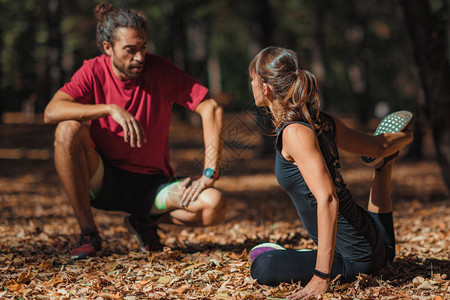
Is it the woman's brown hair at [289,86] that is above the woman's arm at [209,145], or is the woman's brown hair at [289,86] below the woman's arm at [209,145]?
above

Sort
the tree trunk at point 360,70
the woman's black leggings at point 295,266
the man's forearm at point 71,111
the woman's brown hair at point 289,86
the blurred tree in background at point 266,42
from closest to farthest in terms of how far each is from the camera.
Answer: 1. the woman's brown hair at point 289,86
2. the woman's black leggings at point 295,266
3. the man's forearm at point 71,111
4. the blurred tree in background at point 266,42
5. the tree trunk at point 360,70

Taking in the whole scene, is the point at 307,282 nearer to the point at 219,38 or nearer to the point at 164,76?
the point at 164,76

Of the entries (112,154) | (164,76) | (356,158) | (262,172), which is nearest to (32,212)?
(112,154)

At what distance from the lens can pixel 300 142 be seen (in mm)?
2418

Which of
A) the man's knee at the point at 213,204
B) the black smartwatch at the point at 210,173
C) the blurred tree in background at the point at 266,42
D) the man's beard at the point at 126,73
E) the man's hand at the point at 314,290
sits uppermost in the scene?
the blurred tree in background at the point at 266,42

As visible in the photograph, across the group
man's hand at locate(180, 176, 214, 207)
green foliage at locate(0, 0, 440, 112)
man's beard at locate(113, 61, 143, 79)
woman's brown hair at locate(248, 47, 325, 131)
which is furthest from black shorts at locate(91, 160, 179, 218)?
green foliage at locate(0, 0, 440, 112)

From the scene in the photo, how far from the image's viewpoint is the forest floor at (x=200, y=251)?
8.98ft

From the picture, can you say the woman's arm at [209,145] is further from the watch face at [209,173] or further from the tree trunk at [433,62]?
the tree trunk at [433,62]

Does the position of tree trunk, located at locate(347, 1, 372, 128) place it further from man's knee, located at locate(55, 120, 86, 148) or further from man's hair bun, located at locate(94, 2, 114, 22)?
man's knee, located at locate(55, 120, 86, 148)

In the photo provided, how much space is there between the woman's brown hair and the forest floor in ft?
3.16

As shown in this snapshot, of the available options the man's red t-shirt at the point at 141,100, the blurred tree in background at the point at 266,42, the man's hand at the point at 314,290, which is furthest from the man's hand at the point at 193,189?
the man's hand at the point at 314,290

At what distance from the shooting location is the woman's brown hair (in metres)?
2.54

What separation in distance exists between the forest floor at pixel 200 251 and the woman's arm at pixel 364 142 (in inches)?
30.4

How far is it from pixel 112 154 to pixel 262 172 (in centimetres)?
680
